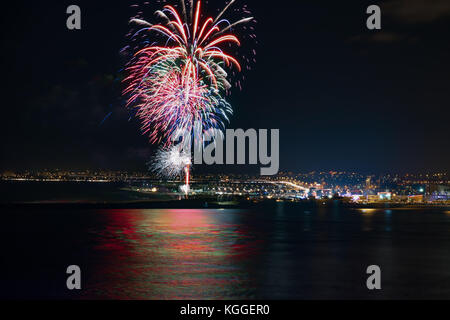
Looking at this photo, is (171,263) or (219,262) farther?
(219,262)

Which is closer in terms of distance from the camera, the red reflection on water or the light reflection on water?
the red reflection on water

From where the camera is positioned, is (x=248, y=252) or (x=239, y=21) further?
(x=239, y=21)

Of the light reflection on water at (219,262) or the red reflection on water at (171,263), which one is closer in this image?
the red reflection on water at (171,263)

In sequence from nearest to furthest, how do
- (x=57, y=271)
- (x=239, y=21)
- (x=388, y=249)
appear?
1. (x=57, y=271)
2. (x=388, y=249)
3. (x=239, y=21)

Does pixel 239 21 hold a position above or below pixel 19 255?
above
